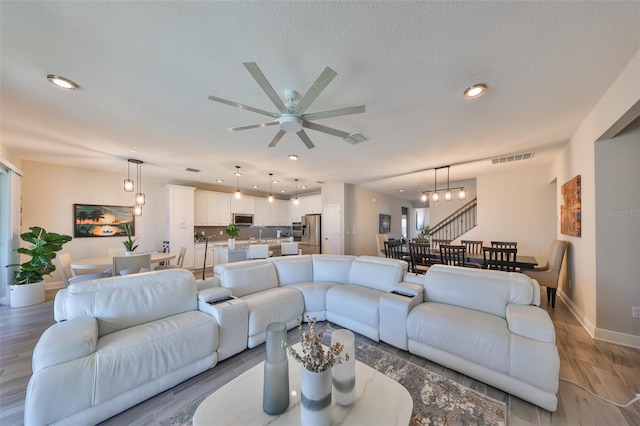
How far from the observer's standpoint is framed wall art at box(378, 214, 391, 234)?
8.56 m

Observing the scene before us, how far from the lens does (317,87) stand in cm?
157

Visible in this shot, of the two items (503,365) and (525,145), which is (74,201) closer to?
(503,365)

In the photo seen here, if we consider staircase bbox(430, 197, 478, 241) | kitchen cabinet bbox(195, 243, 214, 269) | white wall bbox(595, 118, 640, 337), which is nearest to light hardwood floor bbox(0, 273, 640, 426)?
white wall bbox(595, 118, 640, 337)

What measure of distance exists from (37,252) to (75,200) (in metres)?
1.66

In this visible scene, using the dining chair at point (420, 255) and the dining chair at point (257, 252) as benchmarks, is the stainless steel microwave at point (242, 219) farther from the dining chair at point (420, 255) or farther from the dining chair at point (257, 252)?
the dining chair at point (420, 255)

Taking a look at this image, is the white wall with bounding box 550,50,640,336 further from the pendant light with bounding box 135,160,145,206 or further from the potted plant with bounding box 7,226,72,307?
the potted plant with bounding box 7,226,72,307

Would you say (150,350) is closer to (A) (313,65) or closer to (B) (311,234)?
(A) (313,65)

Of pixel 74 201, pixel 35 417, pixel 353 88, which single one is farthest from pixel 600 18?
pixel 74 201

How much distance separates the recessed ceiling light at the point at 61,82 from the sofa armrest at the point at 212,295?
226cm

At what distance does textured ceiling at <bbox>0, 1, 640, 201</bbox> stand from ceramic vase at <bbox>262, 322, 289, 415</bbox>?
1920 millimetres

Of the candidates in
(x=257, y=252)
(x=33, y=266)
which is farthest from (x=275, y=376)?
(x=33, y=266)

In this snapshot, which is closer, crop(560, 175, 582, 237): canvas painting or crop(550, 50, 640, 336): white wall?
crop(550, 50, 640, 336): white wall

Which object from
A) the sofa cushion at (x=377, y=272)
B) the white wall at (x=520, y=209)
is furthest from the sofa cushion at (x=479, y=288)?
the white wall at (x=520, y=209)

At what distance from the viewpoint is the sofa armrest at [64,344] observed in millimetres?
1427
